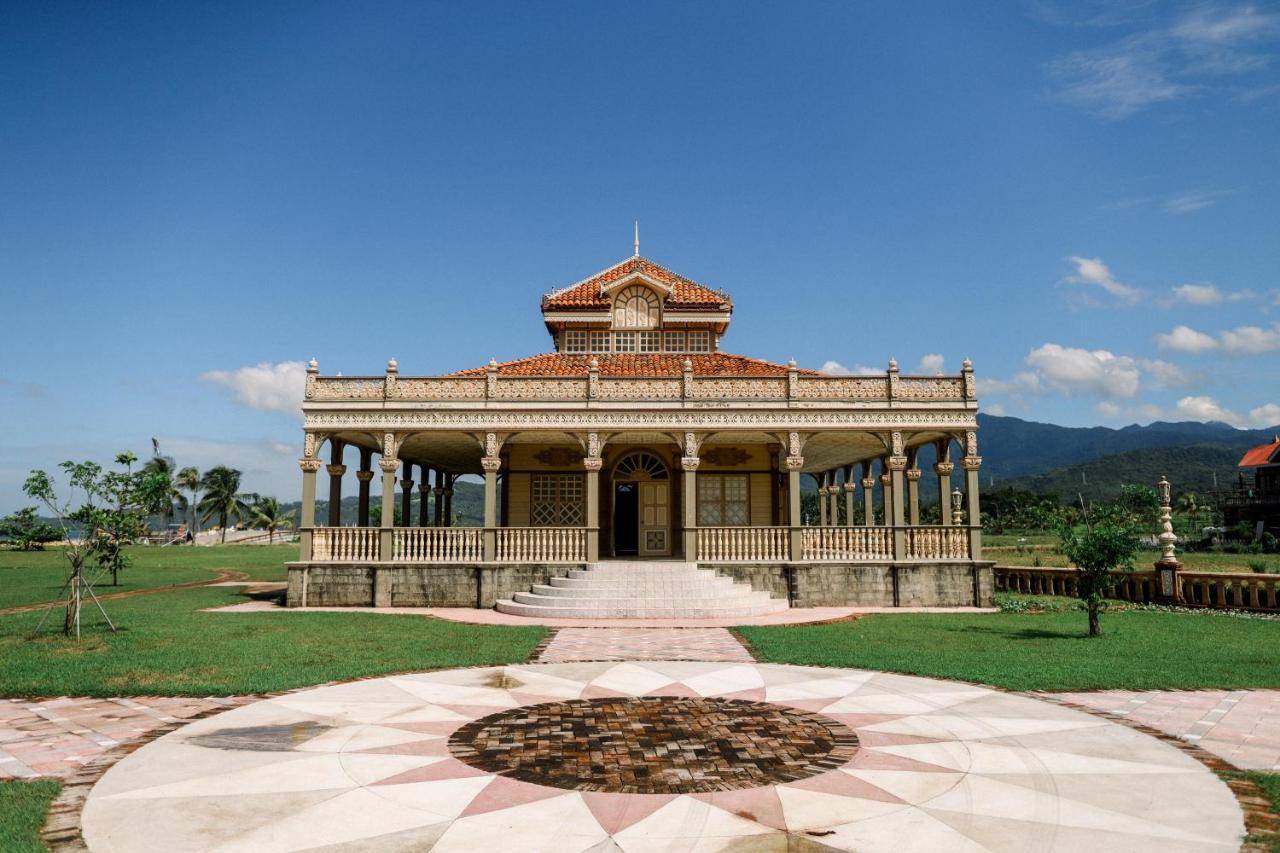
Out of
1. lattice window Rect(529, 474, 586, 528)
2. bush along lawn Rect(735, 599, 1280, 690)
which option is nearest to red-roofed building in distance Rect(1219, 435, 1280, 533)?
bush along lawn Rect(735, 599, 1280, 690)

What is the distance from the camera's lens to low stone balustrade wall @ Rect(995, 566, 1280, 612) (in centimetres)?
1927

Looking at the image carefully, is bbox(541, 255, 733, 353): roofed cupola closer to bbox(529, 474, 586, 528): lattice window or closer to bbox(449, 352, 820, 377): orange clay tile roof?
bbox(449, 352, 820, 377): orange clay tile roof

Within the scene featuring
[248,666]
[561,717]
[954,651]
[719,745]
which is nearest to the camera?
[719,745]

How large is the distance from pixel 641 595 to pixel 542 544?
3.60 m

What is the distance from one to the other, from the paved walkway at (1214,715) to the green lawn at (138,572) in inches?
901

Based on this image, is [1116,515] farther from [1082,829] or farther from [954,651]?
[1082,829]

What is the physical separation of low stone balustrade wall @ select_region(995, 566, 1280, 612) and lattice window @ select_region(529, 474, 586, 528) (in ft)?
51.0

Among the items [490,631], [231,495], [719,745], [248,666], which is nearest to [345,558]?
[490,631]

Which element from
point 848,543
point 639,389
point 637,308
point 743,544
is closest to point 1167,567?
point 848,543

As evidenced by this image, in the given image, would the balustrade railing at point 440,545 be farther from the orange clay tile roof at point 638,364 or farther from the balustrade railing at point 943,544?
the balustrade railing at point 943,544

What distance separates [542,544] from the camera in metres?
21.5

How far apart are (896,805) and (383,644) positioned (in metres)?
10.4

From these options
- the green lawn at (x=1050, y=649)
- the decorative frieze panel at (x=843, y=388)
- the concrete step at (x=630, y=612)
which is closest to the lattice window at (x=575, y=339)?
the decorative frieze panel at (x=843, y=388)

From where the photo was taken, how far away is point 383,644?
13.7 m
